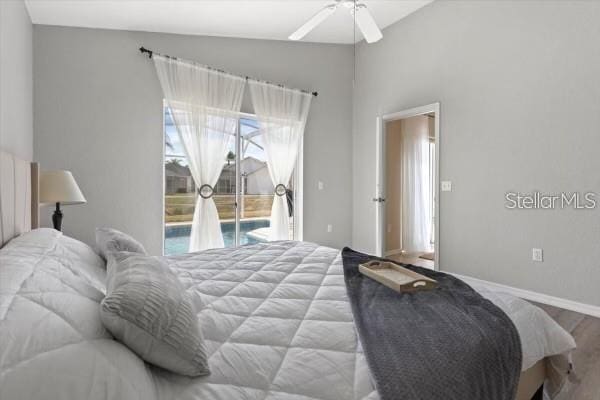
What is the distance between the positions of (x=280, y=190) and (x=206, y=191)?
953 mm

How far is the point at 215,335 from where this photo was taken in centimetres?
107

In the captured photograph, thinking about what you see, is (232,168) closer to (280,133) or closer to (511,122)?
(280,133)

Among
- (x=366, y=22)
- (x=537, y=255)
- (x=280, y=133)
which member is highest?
(x=366, y=22)

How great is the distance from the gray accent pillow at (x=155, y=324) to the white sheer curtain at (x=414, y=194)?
4.95m

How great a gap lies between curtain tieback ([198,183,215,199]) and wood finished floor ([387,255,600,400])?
3354 millimetres

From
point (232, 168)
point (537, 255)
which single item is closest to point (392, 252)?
point (537, 255)

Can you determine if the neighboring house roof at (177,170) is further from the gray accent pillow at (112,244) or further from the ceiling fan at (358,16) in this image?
the gray accent pillow at (112,244)

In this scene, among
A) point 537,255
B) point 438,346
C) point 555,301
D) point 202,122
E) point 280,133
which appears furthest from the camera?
point 280,133

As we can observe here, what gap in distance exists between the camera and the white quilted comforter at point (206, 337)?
60 centimetres

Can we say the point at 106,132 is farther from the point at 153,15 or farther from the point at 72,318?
the point at 72,318

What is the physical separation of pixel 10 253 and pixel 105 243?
0.47m

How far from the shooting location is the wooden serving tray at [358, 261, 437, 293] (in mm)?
1474

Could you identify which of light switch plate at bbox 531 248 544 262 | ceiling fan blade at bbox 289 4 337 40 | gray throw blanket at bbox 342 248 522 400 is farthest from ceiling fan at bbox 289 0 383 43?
light switch plate at bbox 531 248 544 262

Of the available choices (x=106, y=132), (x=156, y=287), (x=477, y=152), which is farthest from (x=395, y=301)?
(x=106, y=132)
